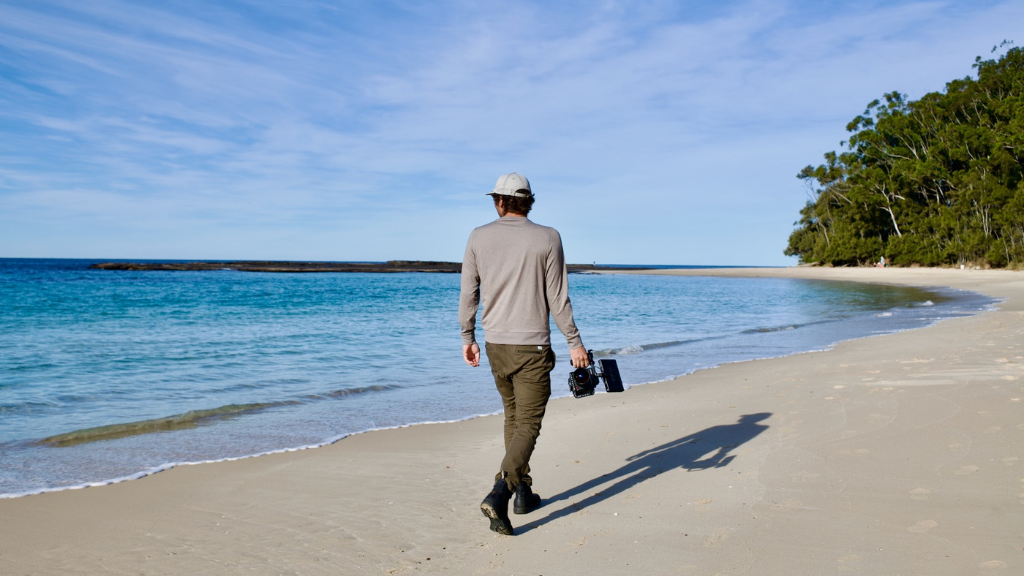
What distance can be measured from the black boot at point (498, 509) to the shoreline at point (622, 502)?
0.34 ft

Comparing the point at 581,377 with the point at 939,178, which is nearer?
the point at 581,377

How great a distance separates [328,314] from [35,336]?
962cm

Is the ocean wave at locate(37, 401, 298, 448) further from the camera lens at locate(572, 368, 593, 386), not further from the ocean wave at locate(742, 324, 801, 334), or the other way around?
the ocean wave at locate(742, 324, 801, 334)

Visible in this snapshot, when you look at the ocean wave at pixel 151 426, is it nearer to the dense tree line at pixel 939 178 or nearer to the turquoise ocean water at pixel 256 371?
the turquoise ocean water at pixel 256 371

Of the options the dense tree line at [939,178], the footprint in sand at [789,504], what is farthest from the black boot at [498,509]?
the dense tree line at [939,178]

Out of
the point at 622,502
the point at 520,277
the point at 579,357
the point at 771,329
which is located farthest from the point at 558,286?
the point at 771,329

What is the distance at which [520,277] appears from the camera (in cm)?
368

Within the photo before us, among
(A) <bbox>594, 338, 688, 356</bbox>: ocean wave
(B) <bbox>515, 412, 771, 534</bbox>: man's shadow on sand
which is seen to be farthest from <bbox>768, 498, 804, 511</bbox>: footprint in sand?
(A) <bbox>594, 338, 688, 356</bbox>: ocean wave

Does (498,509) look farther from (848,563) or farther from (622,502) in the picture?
(848,563)

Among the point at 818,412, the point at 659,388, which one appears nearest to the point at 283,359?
the point at 659,388

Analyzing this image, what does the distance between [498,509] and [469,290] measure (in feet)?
3.81

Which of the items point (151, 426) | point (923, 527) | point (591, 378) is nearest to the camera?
point (923, 527)

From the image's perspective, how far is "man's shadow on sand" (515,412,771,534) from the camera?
4281 mm

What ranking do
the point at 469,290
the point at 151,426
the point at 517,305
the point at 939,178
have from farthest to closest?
the point at 939,178 → the point at 151,426 → the point at 469,290 → the point at 517,305
